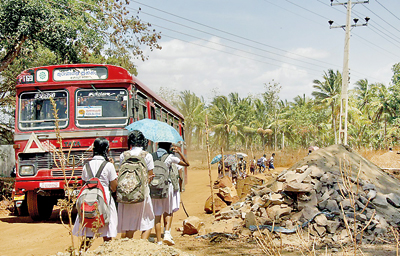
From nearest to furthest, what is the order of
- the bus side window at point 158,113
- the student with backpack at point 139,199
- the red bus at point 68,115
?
the student with backpack at point 139,199 → the red bus at point 68,115 → the bus side window at point 158,113

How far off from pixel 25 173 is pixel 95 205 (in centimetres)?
497

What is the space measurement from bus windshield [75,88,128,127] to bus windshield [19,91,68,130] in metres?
0.38

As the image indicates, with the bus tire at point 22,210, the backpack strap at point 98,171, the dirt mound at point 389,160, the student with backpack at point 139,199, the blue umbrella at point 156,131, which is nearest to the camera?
the backpack strap at point 98,171

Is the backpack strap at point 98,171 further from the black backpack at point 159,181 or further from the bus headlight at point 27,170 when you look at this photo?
the bus headlight at point 27,170

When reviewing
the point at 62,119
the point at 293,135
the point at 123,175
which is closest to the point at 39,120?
the point at 62,119

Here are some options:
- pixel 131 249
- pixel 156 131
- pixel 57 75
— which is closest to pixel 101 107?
pixel 57 75

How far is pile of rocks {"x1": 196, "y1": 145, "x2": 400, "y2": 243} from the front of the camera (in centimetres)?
746

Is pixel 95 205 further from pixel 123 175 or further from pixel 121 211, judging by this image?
pixel 121 211

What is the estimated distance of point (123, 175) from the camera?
16.1 feet

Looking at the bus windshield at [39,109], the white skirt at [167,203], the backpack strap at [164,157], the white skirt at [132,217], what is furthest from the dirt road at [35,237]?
the bus windshield at [39,109]

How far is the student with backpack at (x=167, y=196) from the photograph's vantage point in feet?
20.4

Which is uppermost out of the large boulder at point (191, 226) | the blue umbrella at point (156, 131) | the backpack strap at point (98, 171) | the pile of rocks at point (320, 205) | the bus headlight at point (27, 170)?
the blue umbrella at point (156, 131)

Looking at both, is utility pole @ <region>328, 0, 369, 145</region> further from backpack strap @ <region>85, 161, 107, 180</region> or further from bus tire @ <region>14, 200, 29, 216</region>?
backpack strap @ <region>85, 161, 107, 180</region>

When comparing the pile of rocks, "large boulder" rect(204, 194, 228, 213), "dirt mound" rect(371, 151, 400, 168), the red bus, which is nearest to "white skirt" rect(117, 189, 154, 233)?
the pile of rocks
